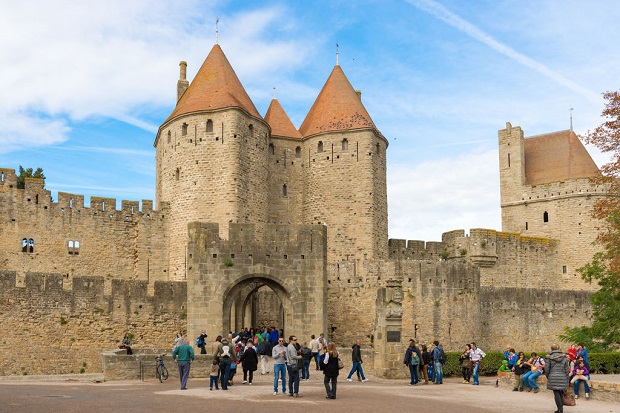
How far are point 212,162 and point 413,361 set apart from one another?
1843 cm

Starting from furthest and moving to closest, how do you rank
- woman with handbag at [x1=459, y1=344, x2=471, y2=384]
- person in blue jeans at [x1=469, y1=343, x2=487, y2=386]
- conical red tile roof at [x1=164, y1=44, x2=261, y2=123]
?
conical red tile roof at [x1=164, y1=44, x2=261, y2=123], woman with handbag at [x1=459, y1=344, x2=471, y2=384], person in blue jeans at [x1=469, y1=343, x2=487, y2=386]

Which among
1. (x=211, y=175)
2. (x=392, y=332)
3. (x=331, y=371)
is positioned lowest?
(x=331, y=371)

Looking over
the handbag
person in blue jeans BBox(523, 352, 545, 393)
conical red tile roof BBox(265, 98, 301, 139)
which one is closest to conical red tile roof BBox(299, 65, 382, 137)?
conical red tile roof BBox(265, 98, 301, 139)

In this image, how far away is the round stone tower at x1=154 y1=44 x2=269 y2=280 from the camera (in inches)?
1455

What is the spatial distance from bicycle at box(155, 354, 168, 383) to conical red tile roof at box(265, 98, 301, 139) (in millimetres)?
21766

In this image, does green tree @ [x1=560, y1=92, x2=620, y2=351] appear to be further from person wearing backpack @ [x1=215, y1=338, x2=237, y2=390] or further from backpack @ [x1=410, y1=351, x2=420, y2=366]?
person wearing backpack @ [x1=215, y1=338, x2=237, y2=390]

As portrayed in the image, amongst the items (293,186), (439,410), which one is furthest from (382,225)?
(439,410)

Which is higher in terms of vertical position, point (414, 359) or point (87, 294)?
point (87, 294)

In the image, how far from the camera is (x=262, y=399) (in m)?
17.1

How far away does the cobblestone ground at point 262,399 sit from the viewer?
50.0 ft

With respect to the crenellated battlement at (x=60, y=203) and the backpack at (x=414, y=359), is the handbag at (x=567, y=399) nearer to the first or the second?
the backpack at (x=414, y=359)

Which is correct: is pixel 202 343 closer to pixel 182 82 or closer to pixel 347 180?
pixel 347 180

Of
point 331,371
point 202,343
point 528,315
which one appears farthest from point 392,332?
point 528,315

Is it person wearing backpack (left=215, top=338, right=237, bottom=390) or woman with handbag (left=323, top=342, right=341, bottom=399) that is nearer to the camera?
woman with handbag (left=323, top=342, right=341, bottom=399)
